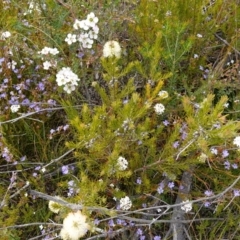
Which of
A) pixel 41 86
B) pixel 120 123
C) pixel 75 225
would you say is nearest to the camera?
pixel 75 225

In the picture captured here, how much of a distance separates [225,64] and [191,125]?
75cm

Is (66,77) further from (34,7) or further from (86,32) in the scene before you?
(34,7)

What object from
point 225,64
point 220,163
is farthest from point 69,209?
point 225,64

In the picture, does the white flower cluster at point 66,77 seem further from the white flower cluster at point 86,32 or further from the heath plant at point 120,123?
the white flower cluster at point 86,32

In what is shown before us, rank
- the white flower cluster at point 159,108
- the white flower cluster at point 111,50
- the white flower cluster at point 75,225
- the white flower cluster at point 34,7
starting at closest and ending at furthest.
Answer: the white flower cluster at point 75,225 < the white flower cluster at point 111,50 < the white flower cluster at point 159,108 < the white flower cluster at point 34,7

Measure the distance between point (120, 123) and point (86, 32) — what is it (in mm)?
460

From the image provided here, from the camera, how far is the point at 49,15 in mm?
1777

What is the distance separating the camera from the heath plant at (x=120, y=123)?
1493mm

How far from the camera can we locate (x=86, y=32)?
5.49 ft

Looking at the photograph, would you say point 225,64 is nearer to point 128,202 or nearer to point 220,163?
point 220,163

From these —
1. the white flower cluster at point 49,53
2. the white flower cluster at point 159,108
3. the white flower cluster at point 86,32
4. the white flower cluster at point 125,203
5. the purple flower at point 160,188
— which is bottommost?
the white flower cluster at point 125,203

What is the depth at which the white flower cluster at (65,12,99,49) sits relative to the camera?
156cm

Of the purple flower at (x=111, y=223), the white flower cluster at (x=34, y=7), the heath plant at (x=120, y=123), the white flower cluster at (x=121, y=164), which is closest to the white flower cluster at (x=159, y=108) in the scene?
the heath plant at (x=120, y=123)

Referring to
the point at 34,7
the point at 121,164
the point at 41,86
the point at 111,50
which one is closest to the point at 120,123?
the point at 121,164
